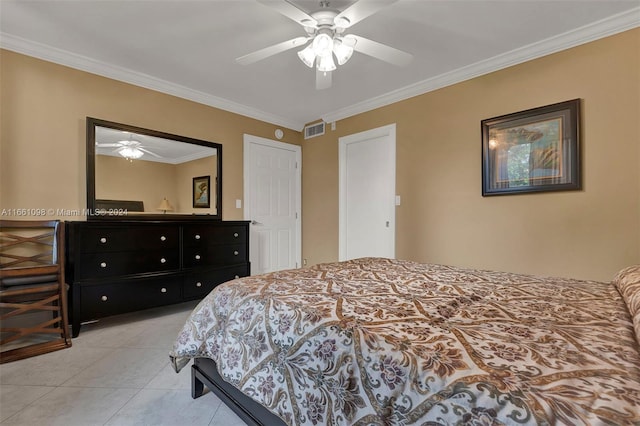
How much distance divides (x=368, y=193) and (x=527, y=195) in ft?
5.67

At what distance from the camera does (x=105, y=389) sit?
1.64 metres

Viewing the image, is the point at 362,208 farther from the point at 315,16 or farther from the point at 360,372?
the point at 360,372

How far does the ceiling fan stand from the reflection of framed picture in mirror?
1776 millimetres

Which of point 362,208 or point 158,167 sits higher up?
point 158,167

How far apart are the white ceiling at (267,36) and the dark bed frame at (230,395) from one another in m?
2.18

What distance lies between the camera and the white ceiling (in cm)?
203

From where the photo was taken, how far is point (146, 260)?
273cm

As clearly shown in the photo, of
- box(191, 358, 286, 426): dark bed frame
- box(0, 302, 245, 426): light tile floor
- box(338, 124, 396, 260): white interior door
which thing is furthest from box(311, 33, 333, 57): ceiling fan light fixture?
box(0, 302, 245, 426): light tile floor

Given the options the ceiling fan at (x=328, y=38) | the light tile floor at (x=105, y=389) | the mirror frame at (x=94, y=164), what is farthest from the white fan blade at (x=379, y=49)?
the light tile floor at (x=105, y=389)

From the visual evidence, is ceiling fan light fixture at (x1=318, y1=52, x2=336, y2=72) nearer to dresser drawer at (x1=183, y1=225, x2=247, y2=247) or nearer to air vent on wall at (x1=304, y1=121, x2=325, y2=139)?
dresser drawer at (x1=183, y1=225, x2=247, y2=247)

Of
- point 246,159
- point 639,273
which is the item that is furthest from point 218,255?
point 639,273

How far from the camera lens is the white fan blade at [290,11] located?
1572 millimetres

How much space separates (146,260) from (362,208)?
254cm

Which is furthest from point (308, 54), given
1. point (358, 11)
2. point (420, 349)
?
point (420, 349)
